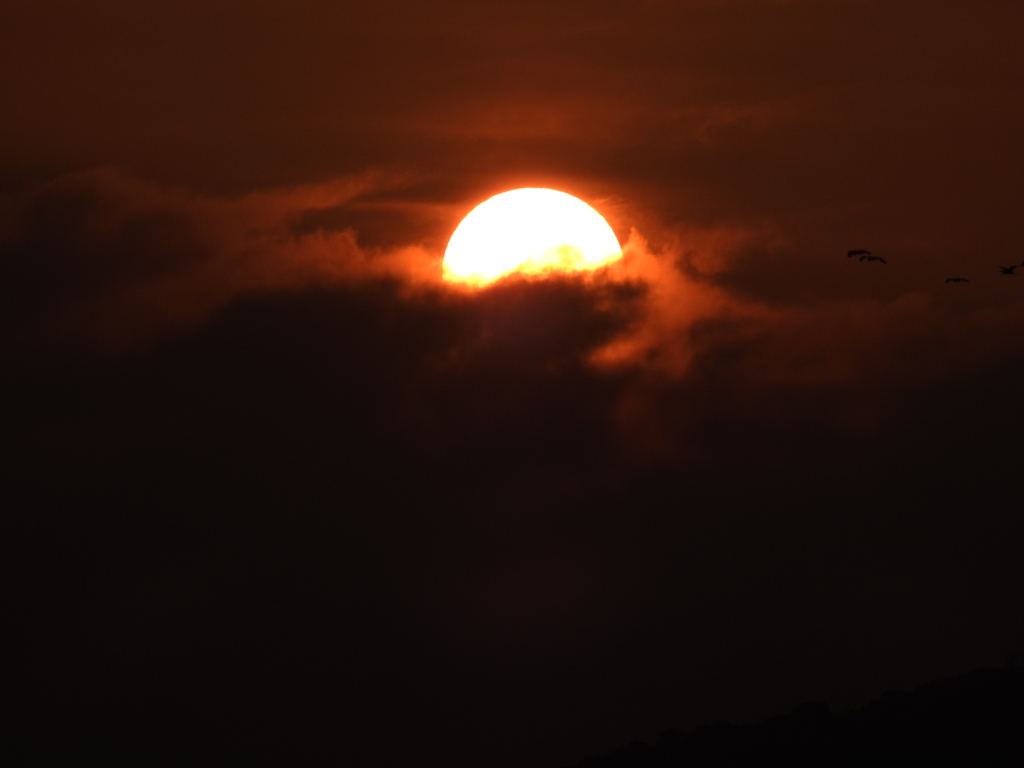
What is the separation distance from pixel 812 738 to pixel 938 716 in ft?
32.1

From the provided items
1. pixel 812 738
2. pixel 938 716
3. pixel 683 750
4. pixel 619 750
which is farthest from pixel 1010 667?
pixel 619 750

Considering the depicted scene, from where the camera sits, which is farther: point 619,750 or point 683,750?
point 619,750

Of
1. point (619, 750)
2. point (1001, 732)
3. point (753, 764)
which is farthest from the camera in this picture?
point (619, 750)

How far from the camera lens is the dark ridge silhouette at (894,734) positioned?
346 feet

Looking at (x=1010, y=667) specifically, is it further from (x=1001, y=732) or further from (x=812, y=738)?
(x=812, y=738)

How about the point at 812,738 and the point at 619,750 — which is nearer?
the point at 812,738

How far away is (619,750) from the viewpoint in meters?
129

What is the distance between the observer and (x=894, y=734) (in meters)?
110

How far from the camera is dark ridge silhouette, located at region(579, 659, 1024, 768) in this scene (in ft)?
346

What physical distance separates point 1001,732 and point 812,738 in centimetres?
1469

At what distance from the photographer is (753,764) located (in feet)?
371

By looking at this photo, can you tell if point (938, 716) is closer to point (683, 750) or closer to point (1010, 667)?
point (1010, 667)

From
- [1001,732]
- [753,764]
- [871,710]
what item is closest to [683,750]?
[753,764]

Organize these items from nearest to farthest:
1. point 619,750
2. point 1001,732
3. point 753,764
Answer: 1. point 1001,732
2. point 753,764
3. point 619,750
